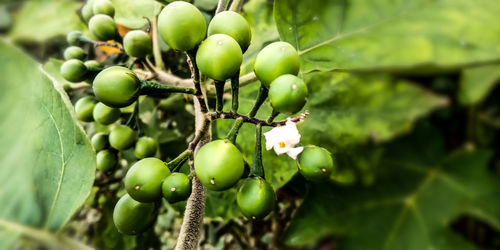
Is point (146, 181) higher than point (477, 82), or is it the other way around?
point (146, 181)

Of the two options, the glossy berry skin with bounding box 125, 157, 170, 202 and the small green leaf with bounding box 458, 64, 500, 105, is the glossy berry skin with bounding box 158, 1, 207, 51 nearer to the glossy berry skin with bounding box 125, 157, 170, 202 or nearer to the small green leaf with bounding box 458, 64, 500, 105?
the glossy berry skin with bounding box 125, 157, 170, 202

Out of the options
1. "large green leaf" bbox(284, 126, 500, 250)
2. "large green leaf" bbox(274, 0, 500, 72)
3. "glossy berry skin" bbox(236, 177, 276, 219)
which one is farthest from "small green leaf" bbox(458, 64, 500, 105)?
"glossy berry skin" bbox(236, 177, 276, 219)

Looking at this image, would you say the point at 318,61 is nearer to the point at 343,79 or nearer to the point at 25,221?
the point at 343,79

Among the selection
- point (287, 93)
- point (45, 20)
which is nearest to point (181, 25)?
point (287, 93)

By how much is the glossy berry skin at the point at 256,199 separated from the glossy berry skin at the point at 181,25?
0.28m

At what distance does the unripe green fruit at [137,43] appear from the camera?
3.62ft

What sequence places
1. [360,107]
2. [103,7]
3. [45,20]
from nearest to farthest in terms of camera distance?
1. [360,107]
2. [103,7]
3. [45,20]

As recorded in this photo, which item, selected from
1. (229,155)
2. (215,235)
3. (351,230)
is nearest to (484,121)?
(351,230)

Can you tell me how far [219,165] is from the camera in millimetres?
682

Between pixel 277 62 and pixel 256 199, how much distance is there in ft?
0.82

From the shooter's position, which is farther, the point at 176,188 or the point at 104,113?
the point at 104,113

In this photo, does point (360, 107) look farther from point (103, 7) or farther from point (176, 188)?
point (103, 7)

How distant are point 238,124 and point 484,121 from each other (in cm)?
124

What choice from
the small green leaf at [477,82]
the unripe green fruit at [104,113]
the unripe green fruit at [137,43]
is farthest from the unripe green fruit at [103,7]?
the small green leaf at [477,82]
